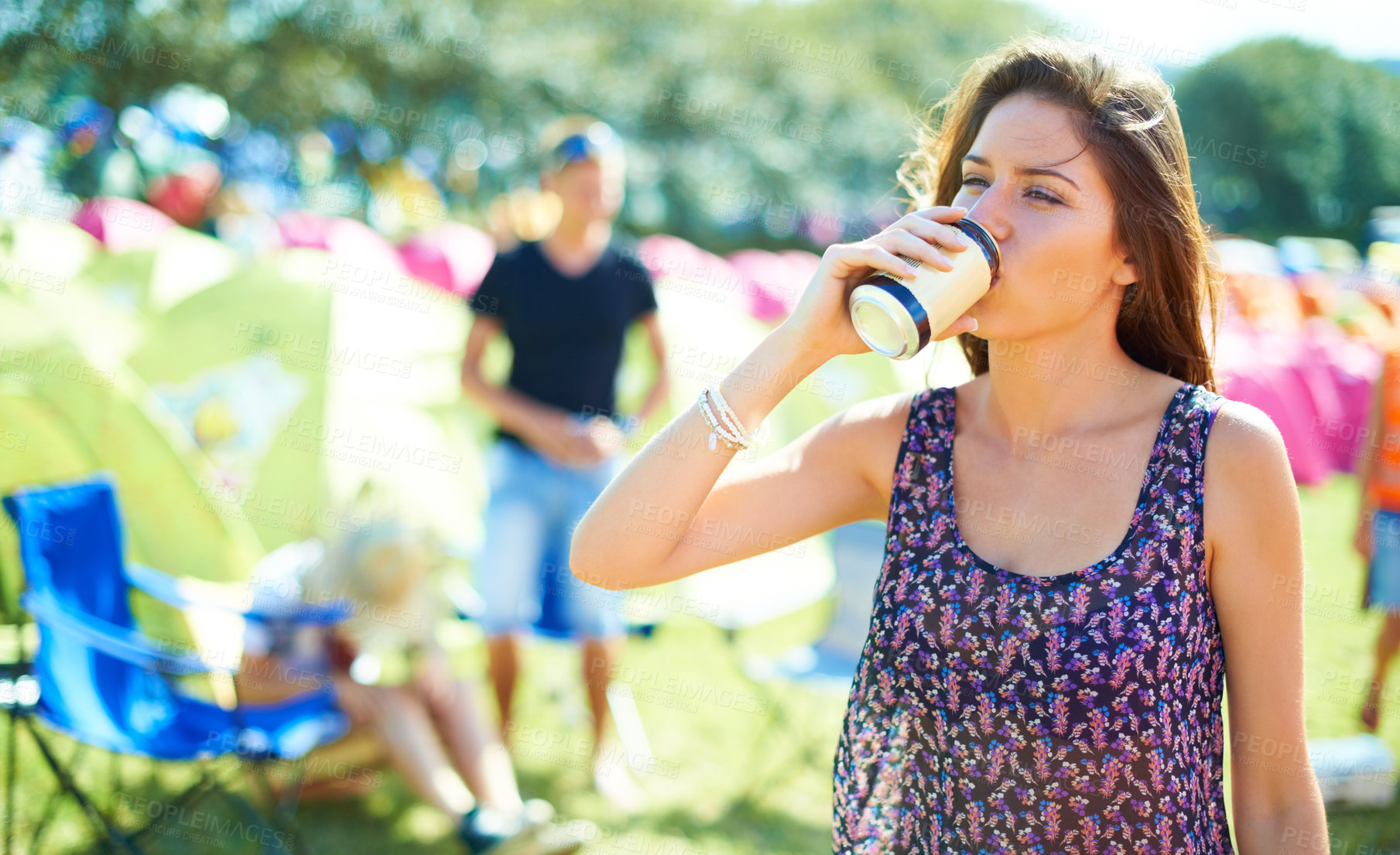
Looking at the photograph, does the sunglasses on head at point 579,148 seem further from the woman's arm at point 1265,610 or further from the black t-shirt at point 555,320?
the woman's arm at point 1265,610

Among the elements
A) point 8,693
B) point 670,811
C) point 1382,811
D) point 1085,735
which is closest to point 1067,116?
point 1085,735

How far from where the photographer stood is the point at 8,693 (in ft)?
9.01

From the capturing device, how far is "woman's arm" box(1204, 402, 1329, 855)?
1131mm

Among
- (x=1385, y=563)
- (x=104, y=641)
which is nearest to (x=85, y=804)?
(x=104, y=641)

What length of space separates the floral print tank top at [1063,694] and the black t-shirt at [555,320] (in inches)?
93.5

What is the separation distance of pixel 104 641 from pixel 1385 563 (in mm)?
4585

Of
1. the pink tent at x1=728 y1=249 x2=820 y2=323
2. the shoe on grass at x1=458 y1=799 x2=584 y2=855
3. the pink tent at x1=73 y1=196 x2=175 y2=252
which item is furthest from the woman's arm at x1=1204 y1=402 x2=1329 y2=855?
the pink tent at x1=73 y1=196 x2=175 y2=252

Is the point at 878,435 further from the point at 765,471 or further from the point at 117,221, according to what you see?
the point at 117,221

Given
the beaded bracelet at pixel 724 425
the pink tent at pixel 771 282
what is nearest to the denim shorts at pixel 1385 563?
the beaded bracelet at pixel 724 425

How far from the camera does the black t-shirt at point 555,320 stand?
11.3 feet

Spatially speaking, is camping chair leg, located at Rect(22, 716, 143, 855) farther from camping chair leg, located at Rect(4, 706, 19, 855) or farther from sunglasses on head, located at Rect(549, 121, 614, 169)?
sunglasses on head, located at Rect(549, 121, 614, 169)

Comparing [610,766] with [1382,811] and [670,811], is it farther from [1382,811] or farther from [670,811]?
Result: [1382,811]

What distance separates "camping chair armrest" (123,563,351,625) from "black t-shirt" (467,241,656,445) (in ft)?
2.89

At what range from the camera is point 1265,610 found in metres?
1.13
